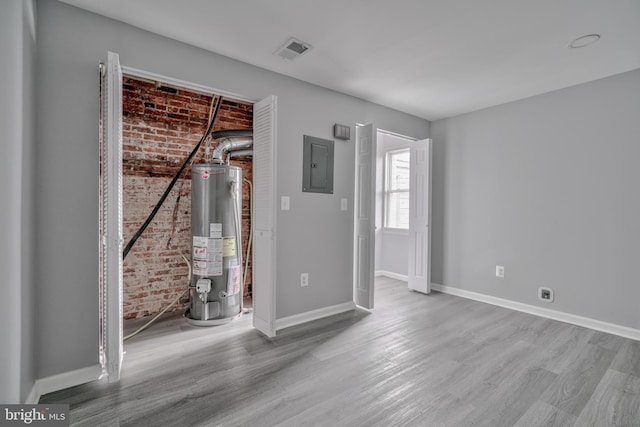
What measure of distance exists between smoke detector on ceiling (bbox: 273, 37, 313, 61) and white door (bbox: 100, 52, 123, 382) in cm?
115

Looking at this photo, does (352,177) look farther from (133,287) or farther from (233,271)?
(133,287)

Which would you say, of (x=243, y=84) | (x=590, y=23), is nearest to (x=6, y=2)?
(x=243, y=84)

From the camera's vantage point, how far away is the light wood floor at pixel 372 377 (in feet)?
5.50

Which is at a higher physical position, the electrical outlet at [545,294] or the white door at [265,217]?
the white door at [265,217]

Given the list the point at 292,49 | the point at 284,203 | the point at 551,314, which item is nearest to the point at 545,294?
the point at 551,314

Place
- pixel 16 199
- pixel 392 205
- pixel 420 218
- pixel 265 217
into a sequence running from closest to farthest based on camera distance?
pixel 16 199 → pixel 265 217 → pixel 420 218 → pixel 392 205

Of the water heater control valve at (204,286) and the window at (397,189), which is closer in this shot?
the water heater control valve at (204,286)

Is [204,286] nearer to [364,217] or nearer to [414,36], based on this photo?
[364,217]

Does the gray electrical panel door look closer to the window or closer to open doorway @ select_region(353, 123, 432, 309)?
open doorway @ select_region(353, 123, 432, 309)

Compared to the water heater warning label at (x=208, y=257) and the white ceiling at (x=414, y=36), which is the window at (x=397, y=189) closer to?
the white ceiling at (x=414, y=36)

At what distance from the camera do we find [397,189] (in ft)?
16.5

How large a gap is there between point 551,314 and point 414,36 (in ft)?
10.2

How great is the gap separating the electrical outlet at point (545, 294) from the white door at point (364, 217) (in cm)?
181

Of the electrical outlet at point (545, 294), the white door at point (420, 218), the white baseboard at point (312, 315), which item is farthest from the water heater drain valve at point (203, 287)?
the electrical outlet at point (545, 294)
